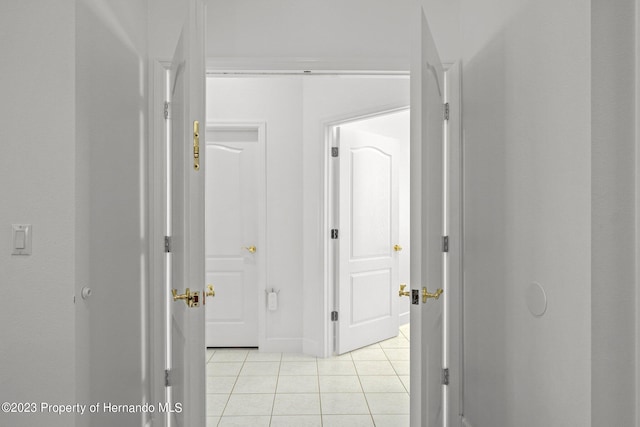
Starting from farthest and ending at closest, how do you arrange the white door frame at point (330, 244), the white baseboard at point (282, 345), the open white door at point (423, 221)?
the white baseboard at point (282, 345) → the white door frame at point (330, 244) → the open white door at point (423, 221)

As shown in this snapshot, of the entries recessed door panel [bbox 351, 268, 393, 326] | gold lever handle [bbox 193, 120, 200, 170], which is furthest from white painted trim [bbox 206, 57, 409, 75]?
recessed door panel [bbox 351, 268, 393, 326]

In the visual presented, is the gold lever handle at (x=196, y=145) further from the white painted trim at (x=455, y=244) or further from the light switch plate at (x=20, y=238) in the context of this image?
the white painted trim at (x=455, y=244)

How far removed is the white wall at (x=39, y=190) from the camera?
1.49m

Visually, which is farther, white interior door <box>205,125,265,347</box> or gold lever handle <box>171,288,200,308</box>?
white interior door <box>205,125,265,347</box>

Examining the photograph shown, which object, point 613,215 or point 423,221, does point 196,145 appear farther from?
point 613,215

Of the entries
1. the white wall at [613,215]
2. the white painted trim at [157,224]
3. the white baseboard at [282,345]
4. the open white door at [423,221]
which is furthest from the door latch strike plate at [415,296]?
the white baseboard at [282,345]

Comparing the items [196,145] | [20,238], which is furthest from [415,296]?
[20,238]

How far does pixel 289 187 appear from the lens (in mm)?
3771

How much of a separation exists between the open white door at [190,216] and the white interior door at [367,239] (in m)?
2.12

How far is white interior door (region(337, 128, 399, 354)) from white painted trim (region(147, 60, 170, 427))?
1.80 metres

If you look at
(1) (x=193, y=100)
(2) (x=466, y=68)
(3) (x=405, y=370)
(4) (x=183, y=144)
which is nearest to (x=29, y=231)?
(4) (x=183, y=144)

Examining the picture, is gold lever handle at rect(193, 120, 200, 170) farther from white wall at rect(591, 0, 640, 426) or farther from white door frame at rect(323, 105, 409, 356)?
white door frame at rect(323, 105, 409, 356)

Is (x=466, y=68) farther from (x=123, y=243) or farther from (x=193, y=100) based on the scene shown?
(x=123, y=243)

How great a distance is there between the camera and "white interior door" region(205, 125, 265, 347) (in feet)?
12.7
